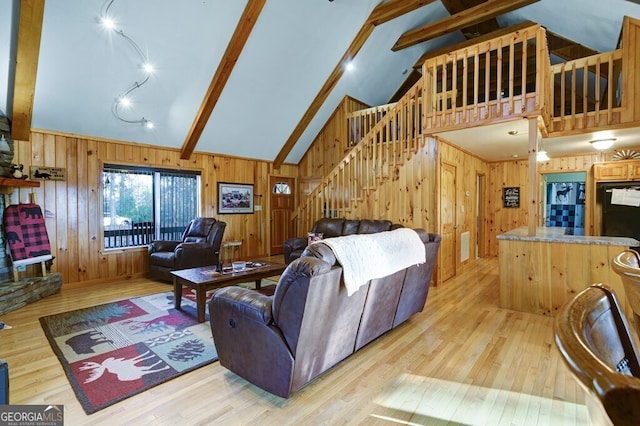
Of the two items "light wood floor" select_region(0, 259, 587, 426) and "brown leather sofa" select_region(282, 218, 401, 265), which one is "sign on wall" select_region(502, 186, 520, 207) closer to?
"brown leather sofa" select_region(282, 218, 401, 265)

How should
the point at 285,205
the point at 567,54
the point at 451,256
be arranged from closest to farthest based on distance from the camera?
the point at 451,256
the point at 567,54
the point at 285,205

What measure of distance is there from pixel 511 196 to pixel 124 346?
7671 mm

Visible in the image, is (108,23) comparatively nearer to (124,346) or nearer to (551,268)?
(124,346)

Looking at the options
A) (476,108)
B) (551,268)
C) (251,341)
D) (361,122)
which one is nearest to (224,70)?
(361,122)

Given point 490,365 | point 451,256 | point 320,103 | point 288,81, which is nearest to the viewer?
point 490,365

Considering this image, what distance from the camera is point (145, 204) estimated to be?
571 centimetres

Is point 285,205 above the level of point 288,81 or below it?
below

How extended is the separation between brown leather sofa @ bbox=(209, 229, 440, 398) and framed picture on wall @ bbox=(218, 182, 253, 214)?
4742mm

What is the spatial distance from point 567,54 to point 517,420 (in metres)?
7.13

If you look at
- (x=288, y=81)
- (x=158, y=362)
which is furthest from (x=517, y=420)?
(x=288, y=81)

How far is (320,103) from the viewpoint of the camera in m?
6.77

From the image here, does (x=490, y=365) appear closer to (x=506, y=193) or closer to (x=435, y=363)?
(x=435, y=363)

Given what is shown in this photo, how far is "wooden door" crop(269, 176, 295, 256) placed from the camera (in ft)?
25.6

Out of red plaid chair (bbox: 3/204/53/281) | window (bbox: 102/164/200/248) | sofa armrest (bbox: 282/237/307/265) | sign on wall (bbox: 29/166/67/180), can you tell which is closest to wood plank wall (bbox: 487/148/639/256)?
sofa armrest (bbox: 282/237/307/265)
